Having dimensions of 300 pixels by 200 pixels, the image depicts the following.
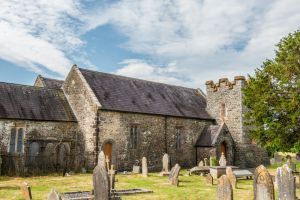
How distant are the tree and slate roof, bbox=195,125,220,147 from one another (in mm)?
10348

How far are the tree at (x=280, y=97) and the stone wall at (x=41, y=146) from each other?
45.0 ft

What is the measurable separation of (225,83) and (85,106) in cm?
1450

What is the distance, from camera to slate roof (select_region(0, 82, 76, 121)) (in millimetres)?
23250

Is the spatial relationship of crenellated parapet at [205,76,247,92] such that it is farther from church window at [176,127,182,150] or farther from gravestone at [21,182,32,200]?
gravestone at [21,182,32,200]

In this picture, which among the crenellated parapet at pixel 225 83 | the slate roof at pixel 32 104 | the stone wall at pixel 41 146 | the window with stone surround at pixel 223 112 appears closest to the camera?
the stone wall at pixel 41 146

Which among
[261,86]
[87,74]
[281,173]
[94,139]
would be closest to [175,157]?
[94,139]

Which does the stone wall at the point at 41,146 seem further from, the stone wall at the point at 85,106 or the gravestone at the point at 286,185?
the gravestone at the point at 286,185

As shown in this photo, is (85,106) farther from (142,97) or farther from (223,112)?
(223,112)

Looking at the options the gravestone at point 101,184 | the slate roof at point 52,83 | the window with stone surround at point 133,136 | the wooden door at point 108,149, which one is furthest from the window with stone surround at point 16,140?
the gravestone at point 101,184

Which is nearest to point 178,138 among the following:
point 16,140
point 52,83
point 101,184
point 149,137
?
point 149,137

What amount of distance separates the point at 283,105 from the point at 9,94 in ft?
63.1

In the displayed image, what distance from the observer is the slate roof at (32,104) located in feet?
76.3

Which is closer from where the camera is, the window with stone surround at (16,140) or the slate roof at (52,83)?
the window with stone surround at (16,140)

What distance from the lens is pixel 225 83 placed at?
3250 cm
